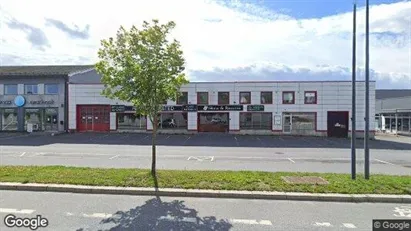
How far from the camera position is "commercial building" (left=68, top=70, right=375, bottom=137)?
2977 cm

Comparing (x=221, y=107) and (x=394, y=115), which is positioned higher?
(x=221, y=107)

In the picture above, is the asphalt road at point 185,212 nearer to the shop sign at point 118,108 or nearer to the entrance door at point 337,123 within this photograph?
the shop sign at point 118,108

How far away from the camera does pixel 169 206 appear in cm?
688

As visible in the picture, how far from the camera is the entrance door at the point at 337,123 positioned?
29.7m

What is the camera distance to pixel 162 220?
5984mm

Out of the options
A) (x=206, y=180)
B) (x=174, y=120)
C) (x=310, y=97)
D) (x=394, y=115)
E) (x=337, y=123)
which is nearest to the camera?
(x=206, y=180)

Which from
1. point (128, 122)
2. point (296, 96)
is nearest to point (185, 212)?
point (296, 96)

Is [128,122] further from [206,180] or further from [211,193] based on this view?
[211,193]

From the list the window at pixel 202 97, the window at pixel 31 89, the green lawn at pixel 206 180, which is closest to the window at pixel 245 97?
the window at pixel 202 97

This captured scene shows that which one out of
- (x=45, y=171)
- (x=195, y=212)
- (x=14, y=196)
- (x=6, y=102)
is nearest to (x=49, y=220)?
(x=14, y=196)

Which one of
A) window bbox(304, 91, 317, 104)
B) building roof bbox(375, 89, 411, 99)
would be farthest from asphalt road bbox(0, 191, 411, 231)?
building roof bbox(375, 89, 411, 99)

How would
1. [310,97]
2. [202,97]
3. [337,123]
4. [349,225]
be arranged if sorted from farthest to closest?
[202,97] → [310,97] → [337,123] → [349,225]

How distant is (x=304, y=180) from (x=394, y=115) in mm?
36052

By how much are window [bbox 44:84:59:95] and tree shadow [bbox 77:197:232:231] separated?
2850 cm
